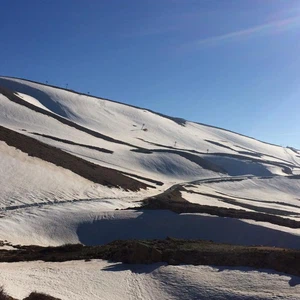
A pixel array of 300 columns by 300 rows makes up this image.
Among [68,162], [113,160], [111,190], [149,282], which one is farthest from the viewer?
[113,160]

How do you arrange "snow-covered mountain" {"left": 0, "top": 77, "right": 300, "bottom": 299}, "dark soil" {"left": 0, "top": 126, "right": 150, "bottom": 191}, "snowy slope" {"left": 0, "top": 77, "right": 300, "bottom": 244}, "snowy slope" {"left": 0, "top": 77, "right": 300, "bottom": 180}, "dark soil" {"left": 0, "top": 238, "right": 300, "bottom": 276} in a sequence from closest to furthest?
"dark soil" {"left": 0, "top": 238, "right": 300, "bottom": 276}, "snow-covered mountain" {"left": 0, "top": 77, "right": 300, "bottom": 299}, "snowy slope" {"left": 0, "top": 77, "right": 300, "bottom": 244}, "dark soil" {"left": 0, "top": 126, "right": 150, "bottom": 191}, "snowy slope" {"left": 0, "top": 77, "right": 300, "bottom": 180}

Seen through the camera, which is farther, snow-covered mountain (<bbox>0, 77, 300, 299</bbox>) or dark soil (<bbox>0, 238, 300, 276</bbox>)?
snow-covered mountain (<bbox>0, 77, 300, 299</bbox>)

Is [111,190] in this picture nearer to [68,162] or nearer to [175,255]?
[68,162]

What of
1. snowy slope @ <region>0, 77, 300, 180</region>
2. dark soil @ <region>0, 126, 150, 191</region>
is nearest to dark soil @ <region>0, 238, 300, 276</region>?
dark soil @ <region>0, 126, 150, 191</region>

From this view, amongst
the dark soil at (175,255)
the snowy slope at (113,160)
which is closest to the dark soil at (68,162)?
the snowy slope at (113,160)

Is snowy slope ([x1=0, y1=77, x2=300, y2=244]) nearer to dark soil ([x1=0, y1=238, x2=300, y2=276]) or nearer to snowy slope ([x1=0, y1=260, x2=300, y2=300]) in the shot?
dark soil ([x1=0, y1=238, x2=300, y2=276])

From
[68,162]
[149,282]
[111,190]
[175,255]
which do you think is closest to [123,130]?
[68,162]

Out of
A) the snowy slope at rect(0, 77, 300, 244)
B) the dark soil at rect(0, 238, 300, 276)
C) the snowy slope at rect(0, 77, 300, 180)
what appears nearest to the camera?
the dark soil at rect(0, 238, 300, 276)

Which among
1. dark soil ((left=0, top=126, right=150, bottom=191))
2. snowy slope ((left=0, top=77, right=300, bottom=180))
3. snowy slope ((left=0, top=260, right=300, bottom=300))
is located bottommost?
snowy slope ((left=0, top=260, right=300, bottom=300))

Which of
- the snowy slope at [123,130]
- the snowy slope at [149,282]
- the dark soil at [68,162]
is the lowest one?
the snowy slope at [149,282]

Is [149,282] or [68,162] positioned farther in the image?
[68,162]

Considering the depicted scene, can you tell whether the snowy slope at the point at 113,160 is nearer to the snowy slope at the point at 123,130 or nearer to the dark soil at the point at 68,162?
the snowy slope at the point at 123,130

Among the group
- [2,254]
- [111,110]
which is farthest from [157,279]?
[111,110]

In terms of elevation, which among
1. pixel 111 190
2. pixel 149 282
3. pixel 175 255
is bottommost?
pixel 149 282
